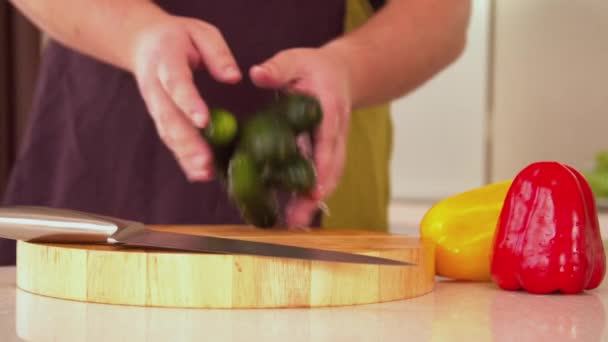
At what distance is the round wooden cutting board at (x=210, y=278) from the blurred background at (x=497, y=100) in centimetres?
178

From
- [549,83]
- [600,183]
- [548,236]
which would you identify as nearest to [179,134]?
[548,236]

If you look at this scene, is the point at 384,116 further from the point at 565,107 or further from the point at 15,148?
the point at 15,148

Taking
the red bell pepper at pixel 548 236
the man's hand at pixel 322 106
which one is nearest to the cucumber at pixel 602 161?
the man's hand at pixel 322 106

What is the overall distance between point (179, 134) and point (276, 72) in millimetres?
127

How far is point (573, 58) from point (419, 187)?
0.61 m

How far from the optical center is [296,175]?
1.03 meters

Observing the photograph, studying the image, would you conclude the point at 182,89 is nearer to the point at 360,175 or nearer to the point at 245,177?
the point at 245,177

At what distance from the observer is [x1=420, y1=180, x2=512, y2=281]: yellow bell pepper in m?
0.99

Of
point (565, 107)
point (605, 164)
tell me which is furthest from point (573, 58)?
point (605, 164)

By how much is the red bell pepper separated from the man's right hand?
1.07ft

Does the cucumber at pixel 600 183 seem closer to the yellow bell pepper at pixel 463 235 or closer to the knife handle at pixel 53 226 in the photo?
the yellow bell pepper at pixel 463 235

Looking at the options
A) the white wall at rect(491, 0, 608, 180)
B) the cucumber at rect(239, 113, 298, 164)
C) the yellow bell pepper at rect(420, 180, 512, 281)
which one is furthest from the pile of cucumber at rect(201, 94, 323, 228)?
the white wall at rect(491, 0, 608, 180)

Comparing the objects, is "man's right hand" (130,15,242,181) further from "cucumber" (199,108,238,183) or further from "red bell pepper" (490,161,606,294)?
"red bell pepper" (490,161,606,294)

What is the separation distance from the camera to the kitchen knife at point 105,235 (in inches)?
32.4
